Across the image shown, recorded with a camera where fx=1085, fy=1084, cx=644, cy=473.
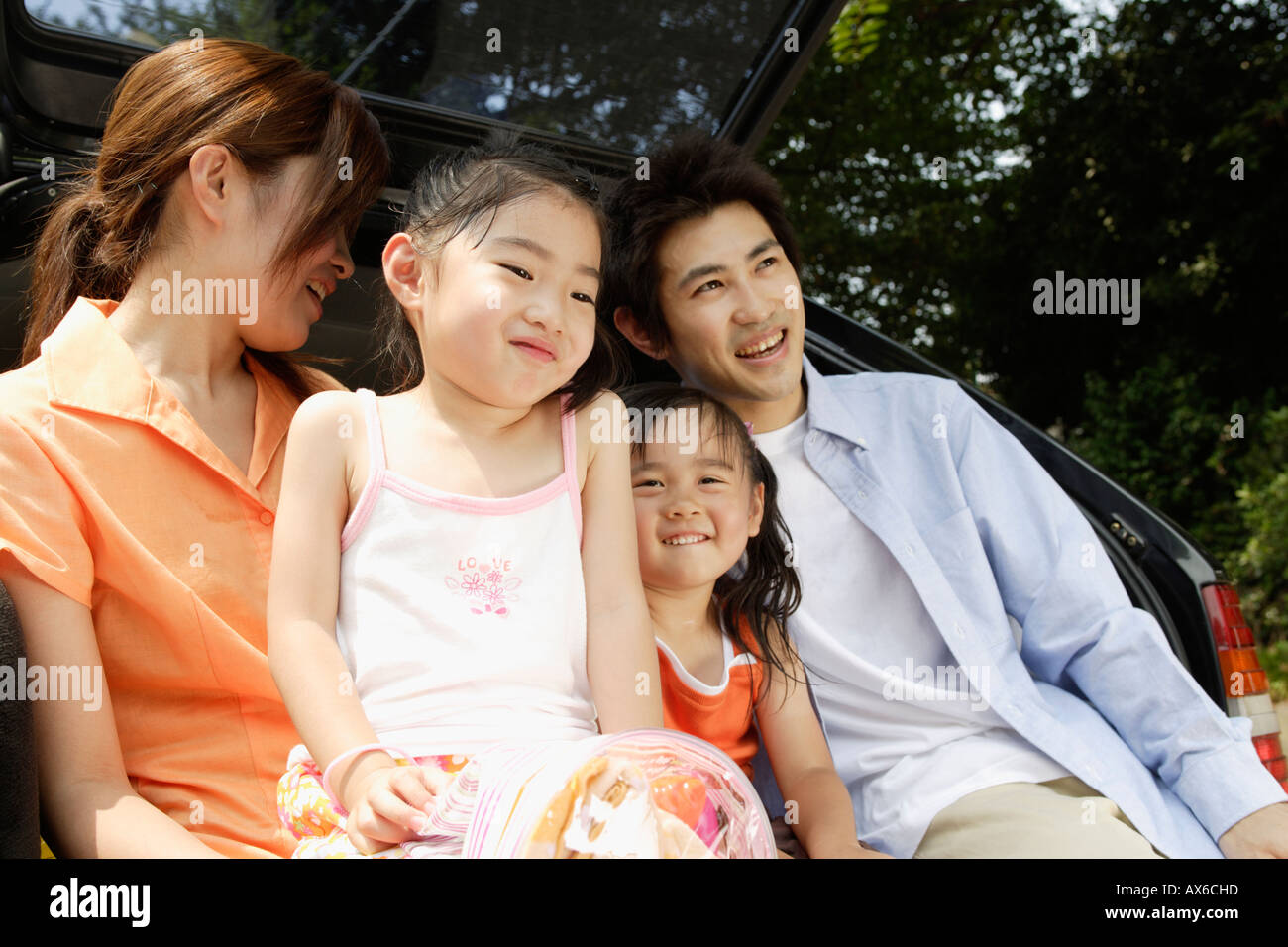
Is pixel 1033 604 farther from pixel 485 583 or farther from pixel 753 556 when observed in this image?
pixel 485 583

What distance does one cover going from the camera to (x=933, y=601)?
1.76 metres

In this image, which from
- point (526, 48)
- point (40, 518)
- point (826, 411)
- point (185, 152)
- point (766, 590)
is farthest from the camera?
point (526, 48)

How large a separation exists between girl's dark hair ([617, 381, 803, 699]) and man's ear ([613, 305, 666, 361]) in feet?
0.54

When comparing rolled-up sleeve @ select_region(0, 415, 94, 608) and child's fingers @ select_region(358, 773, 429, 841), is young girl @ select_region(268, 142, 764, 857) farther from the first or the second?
rolled-up sleeve @ select_region(0, 415, 94, 608)

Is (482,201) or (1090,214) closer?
(482,201)

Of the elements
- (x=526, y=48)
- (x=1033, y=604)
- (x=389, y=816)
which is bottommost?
(x=389, y=816)

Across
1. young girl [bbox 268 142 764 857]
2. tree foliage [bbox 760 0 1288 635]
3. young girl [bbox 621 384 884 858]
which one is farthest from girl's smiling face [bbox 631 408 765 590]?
tree foliage [bbox 760 0 1288 635]

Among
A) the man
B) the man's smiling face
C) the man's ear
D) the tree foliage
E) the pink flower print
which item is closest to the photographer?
the pink flower print

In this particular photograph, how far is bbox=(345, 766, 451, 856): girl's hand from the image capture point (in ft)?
3.61

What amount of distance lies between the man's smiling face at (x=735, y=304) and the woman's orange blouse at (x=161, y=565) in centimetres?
79

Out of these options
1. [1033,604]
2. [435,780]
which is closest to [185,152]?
[435,780]

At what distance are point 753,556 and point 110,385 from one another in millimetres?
999
